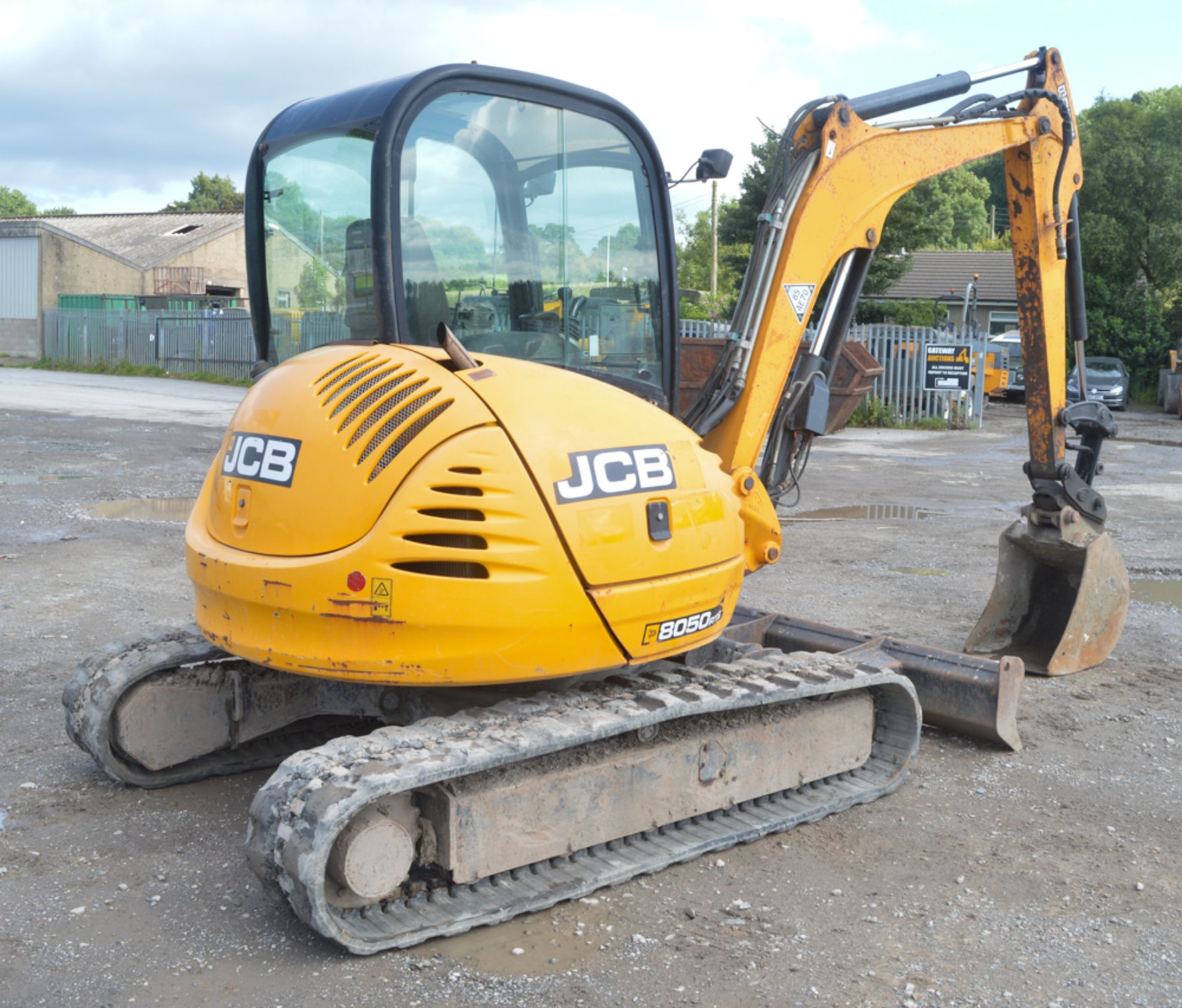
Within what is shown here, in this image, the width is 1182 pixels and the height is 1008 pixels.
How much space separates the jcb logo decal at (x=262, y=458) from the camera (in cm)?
398

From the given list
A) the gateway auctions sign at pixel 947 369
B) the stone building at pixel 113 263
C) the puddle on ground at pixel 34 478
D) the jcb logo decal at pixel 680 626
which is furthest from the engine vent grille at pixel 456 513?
the stone building at pixel 113 263

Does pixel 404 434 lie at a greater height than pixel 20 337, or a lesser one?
lesser

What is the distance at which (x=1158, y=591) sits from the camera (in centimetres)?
888

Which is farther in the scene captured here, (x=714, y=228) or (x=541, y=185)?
(x=714, y=228)

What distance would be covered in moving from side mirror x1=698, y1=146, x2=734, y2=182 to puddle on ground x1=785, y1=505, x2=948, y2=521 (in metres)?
7.39

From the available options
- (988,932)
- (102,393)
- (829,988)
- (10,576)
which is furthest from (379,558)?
(102,393)

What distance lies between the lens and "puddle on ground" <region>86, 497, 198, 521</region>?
1095 cm

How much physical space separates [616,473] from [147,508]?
8.45 metres

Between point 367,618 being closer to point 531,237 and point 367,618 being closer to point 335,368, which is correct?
point 335,368

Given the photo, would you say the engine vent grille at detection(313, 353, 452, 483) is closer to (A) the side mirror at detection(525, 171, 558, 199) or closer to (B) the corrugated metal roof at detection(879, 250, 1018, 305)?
(A) the side mirror at detection(525, 171, 558, 199)

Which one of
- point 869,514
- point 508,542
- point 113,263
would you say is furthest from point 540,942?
point 113,263

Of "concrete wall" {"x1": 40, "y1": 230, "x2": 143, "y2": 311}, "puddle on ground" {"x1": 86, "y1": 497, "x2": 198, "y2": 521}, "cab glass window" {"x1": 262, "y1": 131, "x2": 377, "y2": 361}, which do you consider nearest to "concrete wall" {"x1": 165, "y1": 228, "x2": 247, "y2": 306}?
"concrete wall" {"x1": 40, "y1": 230, "x2": 143, "y2": 311}

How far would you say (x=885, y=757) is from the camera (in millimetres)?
5203

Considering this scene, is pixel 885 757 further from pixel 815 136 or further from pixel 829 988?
pixel 815 136
